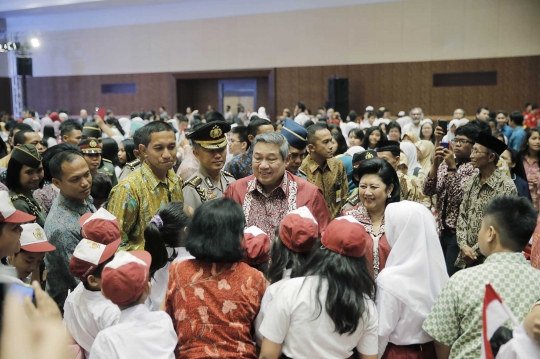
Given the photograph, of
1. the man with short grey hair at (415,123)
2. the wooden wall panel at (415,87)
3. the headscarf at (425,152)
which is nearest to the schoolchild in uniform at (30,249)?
the headscarf at (425,152)

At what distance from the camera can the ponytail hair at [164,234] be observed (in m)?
2.43

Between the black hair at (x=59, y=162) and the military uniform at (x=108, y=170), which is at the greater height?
the black hair at (x=59, y=162)

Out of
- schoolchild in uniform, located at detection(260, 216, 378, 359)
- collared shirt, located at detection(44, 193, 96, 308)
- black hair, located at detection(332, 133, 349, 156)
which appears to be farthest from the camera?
black hair, located at detection(332, 133, 349, 156)

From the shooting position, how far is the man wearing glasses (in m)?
3.93

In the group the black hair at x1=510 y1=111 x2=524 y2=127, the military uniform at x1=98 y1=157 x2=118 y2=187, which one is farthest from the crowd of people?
the black hair at x1=510 y1=111 x2=524 y2=127

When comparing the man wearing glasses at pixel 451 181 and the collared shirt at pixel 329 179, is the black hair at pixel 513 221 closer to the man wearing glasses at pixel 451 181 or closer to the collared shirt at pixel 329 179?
the man wearing glasses at pixel 451 181

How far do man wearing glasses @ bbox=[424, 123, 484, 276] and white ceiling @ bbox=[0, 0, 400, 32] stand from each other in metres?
12.2

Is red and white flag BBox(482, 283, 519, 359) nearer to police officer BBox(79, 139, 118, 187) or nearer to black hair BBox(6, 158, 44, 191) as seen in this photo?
black hair BBox(6, 158, 44, 191)

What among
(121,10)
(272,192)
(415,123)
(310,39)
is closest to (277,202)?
(272,192)

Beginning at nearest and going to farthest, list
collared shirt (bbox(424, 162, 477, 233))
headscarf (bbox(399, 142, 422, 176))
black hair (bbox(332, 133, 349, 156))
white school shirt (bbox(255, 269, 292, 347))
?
white school shirt (bbox(255, 269, 292, 347))
collared shirt (bbox(424, 162, 477, 233))
headscarf (bbox(399, 142, 422, 176))
black hair (bbox(332, 133, 349, 156))

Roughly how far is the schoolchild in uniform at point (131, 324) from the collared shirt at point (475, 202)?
250 centimetres

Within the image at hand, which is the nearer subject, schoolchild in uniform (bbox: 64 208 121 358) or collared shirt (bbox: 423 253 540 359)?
collared shirt (bbox: 423 253 540 359)

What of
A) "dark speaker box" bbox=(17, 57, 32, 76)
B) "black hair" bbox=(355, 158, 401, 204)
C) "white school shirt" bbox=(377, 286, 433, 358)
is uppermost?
"dark speaker box" bbox=(17, 57, 32, 76)

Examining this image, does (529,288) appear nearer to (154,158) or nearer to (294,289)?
(294,289)
